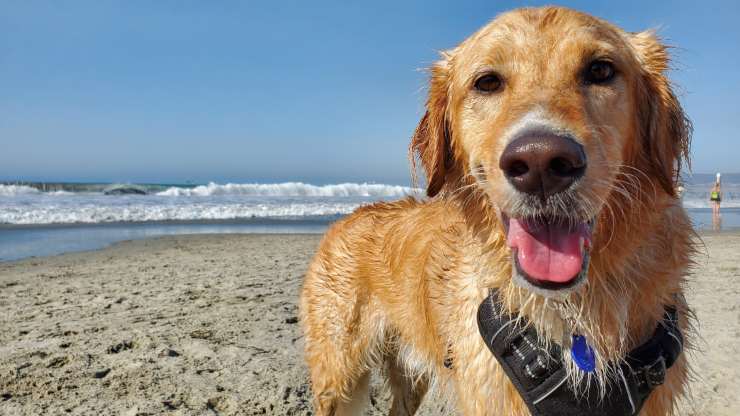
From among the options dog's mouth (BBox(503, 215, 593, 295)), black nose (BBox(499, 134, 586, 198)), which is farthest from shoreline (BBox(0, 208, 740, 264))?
black nose (BBox(499, 134, 586, 198))

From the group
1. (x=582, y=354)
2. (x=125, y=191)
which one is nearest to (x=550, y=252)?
(x=582, y=354)

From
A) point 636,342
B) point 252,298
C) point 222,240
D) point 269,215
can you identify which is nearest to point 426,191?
point 636,342

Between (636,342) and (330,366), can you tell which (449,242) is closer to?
(636,342)

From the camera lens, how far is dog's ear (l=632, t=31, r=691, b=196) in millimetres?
2328

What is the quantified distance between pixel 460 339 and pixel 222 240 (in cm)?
1158

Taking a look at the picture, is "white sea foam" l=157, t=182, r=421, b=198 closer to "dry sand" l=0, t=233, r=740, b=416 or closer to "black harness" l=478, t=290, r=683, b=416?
"dry sand" l=0, t=233, r=740, b=416

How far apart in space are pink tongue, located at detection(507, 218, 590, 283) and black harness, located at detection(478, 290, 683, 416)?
1.19ft

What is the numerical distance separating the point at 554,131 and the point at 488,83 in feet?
2.55

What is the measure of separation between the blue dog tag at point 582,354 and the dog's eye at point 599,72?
108 centimetres

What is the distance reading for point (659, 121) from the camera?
2.37 meters

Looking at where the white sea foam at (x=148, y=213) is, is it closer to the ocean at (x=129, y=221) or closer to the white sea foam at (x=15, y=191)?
the ocean at (x=129, y=221)

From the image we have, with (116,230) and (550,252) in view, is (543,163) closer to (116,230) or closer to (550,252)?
(550,252)

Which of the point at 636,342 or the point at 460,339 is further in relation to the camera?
the point at 460,339

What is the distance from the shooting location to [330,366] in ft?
11.9
